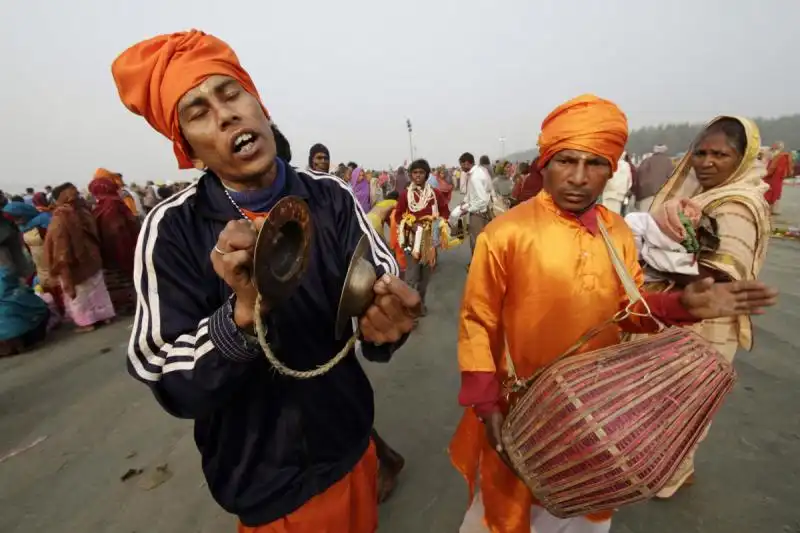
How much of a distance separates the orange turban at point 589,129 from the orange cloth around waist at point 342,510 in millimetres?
1516

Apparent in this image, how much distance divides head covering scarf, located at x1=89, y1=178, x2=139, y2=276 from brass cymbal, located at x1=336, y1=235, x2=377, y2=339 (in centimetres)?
746

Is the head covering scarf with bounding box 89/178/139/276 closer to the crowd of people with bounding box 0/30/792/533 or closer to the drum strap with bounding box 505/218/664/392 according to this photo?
the crowd of people with bounding box 0/30/792/533

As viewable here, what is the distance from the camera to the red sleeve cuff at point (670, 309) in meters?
1.50

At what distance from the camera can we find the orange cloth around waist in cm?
133

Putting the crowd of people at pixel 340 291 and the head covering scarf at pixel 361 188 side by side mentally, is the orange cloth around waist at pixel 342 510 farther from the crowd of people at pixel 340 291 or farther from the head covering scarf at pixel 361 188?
the head covering scarf at pixel 361 188

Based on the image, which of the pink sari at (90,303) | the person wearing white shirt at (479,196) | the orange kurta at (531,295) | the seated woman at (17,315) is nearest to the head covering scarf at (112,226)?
the pink sari at (90,303)

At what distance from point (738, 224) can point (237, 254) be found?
2.23 metres

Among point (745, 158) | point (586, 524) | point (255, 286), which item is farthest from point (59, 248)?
point (745, 158)

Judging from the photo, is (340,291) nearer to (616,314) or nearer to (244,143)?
(244,143)

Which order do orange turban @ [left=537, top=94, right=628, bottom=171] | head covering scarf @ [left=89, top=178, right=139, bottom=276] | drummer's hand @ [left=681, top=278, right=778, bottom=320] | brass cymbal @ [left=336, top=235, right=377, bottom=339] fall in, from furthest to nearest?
head covering scarf @ [left=89, top=178, right=139, bottom=276] → orange turban @ [left=537, top=94, right=628, bottom=171] → drummer's hand @ [left=681, top=278, right=778, bottom=320] → brass cymbal @ [left=336, top=235, right=377, bottom=339]

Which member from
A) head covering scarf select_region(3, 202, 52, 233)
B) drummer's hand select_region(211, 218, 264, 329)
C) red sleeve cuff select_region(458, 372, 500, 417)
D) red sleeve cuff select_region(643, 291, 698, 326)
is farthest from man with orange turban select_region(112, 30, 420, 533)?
head covering scarf select_region(3, 202, 52, 233)

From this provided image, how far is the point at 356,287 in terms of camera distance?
105 centimetres

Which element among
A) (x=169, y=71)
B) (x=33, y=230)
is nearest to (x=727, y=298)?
(x=169, y=71)

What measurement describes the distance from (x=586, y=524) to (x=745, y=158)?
1.97 m
